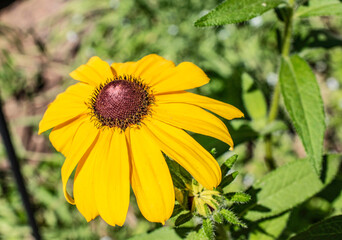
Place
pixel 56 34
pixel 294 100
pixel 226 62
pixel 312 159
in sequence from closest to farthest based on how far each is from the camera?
pixel 312 159, pixel 294 100, pixel 226 62, pixel 56 34

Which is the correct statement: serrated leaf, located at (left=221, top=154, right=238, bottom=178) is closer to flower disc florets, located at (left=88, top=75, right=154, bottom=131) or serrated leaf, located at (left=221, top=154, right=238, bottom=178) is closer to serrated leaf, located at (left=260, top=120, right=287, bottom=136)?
flower disc florets, located at (left=88, top=75, right=154, bottom=131)

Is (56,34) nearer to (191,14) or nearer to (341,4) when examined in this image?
(191,14)

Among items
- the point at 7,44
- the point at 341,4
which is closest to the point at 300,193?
the point at 341,4

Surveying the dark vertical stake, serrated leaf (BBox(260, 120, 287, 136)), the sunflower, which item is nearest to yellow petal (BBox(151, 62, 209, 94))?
the sunflower

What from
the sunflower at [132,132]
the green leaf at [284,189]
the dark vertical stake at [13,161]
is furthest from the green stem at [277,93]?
the dark vertical stake at [13,161]

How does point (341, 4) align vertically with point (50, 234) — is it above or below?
above

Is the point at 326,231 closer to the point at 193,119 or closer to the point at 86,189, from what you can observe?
the point at 193,119
